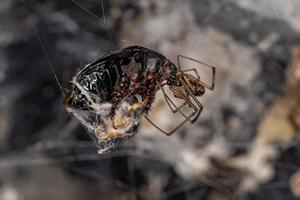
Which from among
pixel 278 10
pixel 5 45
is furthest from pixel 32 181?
pixel 278 10

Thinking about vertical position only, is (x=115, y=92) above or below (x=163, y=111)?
above

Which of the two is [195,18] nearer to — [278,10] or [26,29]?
[278,10]

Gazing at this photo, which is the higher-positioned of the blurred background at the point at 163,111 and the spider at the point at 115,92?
the spider at the point at 115,92

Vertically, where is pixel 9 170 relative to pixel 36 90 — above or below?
below

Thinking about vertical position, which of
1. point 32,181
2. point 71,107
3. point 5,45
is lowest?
point 32,181

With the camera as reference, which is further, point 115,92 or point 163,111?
point 163,111

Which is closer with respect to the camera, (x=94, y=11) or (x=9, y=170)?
(x=94, y=11)

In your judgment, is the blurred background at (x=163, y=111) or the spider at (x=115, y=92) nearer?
the spider at (x=115, y=92)

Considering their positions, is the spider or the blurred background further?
the blurred background
